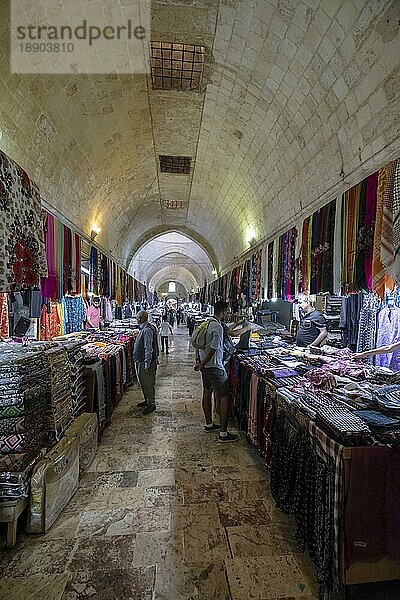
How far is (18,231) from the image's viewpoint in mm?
3129

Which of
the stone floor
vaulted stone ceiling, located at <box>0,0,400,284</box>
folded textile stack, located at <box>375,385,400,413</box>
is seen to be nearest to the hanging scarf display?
vaulted stone ceiling, located at <box>0,0,400,284</box>

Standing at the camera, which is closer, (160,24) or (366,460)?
(366,460)

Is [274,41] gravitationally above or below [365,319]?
above

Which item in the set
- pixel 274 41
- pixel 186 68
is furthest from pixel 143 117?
pixel 274 41

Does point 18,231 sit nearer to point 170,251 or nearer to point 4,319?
point 4,319

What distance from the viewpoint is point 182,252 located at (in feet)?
79.7

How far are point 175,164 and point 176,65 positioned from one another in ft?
12.9

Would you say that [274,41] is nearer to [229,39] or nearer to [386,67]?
[229,39]

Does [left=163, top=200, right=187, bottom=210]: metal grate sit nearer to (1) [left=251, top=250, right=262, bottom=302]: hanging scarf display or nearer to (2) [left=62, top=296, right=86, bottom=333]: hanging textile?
(1) [left=251, top=250, right=262, bottom=302]: hanging scarf display

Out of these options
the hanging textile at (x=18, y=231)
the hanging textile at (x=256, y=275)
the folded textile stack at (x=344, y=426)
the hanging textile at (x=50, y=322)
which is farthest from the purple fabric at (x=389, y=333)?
the hanging textile at (x=50, y=322)

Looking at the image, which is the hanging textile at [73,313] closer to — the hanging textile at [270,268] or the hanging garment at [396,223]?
the hanging textile at [270,268]

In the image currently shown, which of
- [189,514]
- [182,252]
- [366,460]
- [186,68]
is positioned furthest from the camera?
[182,252]

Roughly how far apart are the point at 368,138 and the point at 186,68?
9.80 feet

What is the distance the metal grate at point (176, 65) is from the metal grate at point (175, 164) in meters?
2.84
